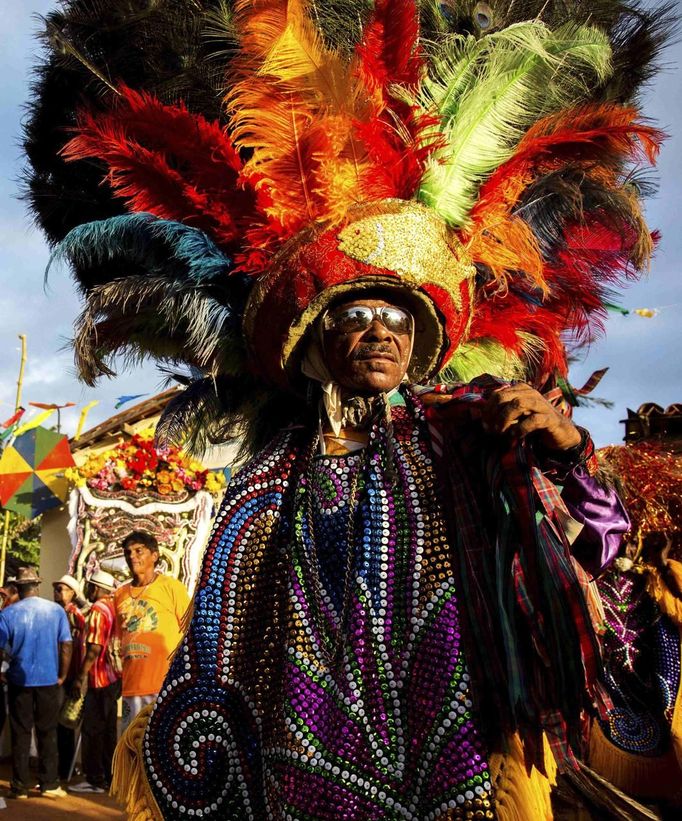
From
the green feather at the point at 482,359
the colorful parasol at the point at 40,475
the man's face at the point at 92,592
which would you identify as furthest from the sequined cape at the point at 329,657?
the colorful parasol at the point at 40,475

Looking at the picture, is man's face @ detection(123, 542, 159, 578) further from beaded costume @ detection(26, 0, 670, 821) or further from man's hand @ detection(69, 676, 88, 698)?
beaded costume @ detection(26, 0, 670, 821)

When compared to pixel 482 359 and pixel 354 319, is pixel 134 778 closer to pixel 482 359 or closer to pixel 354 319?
pixel 354 319

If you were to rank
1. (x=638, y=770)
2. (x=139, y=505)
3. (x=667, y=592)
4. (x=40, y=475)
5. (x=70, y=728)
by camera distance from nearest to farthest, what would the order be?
(x=638, y=770) → (x=667, y=592) → (x=70, y=728) → (x=139, y=505) → (x=40, y=475)

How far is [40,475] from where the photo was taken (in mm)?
12664

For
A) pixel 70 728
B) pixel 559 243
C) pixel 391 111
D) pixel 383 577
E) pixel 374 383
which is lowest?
pixel 70 728

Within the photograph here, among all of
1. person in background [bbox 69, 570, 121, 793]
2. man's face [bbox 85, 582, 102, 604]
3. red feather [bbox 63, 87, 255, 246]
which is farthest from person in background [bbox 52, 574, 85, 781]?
red feather [bbox 63, 87, 255, 246]

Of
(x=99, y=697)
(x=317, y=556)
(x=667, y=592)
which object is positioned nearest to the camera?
(x=317, y=556)

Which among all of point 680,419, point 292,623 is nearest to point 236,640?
point 292,623

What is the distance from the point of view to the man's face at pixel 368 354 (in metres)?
2.78

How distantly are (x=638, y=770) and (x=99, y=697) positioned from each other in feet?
17.0

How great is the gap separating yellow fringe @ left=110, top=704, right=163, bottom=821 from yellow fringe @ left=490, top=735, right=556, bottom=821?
41.2 inches

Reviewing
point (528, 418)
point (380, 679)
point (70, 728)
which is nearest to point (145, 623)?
point (70, 728)

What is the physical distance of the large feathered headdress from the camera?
9.57 ft

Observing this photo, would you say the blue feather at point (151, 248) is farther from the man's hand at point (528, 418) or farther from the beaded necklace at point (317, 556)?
the man's hand at point (528, 418)
